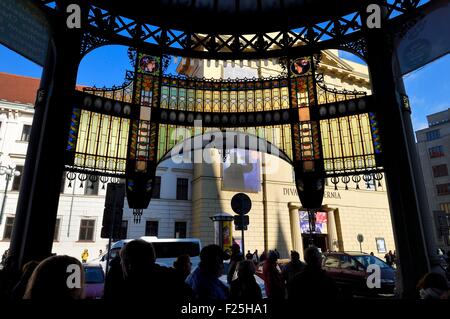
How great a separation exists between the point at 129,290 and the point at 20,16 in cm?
876

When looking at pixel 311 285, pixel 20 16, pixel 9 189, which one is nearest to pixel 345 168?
pixel 311 285

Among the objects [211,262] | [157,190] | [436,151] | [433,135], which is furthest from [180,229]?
[433,135]

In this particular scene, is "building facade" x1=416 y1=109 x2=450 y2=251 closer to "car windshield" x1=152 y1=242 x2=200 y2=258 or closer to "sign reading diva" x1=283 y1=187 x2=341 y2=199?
"sign reading diva" x1=283 y1=187 x2=341 y2=199

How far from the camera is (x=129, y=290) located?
2.30 meters

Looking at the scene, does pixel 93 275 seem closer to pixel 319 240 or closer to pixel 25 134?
pixel 25 134

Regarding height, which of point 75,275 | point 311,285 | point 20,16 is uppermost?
point 20,16

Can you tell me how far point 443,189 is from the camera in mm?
48719

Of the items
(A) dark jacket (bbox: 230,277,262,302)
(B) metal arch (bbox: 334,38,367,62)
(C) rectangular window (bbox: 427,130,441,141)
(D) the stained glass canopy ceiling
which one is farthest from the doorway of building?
(C) rectangular window (bbox: 427,130,441,141)

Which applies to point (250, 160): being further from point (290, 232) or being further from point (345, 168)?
point (345, 168)

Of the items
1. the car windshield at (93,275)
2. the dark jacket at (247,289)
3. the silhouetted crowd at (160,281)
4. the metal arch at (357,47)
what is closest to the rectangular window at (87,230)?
the car windshield at (93,275)

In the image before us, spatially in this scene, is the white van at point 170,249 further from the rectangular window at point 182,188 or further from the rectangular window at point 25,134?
the rectangular window at point 25,134

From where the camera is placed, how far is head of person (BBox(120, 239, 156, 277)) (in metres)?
2.48

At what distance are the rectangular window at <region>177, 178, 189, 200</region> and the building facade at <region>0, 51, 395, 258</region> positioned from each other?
0.10 meters

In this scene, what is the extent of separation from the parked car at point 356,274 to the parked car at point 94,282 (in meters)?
8.37
